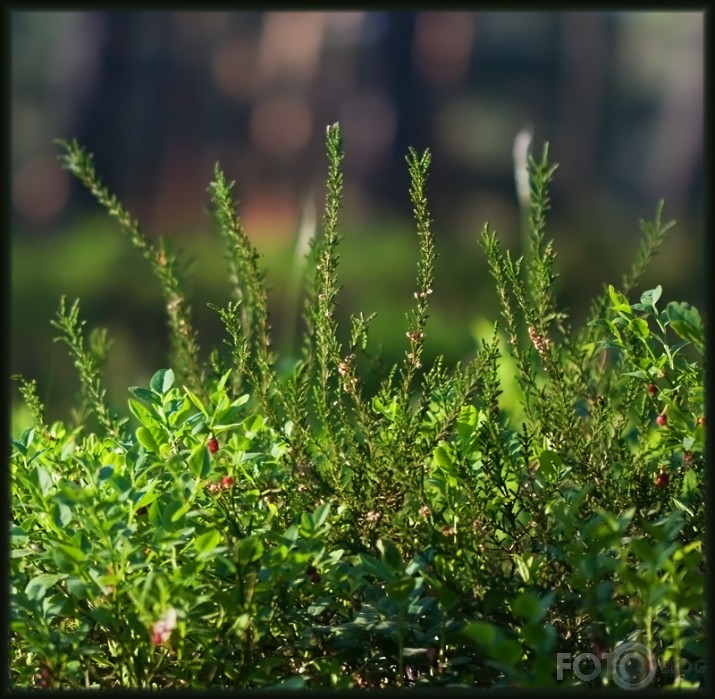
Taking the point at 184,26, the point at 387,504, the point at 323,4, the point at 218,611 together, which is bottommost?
the point at 218,611

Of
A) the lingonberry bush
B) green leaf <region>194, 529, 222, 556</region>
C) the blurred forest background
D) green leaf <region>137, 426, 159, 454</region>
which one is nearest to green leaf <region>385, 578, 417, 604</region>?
the lingonberry bush

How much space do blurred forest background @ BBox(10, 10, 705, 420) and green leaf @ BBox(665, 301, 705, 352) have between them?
11.3 meters

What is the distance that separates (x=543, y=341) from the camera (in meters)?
1.94

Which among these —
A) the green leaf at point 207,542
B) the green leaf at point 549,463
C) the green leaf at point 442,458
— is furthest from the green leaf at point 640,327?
the green leaf at point 207,542

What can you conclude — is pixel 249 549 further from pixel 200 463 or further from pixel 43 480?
pixel 43 480

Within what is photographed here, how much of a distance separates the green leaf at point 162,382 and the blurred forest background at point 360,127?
11.3 m

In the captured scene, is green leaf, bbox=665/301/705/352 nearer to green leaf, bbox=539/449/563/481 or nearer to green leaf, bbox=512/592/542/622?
green leaf, bbox=539/449/563/481

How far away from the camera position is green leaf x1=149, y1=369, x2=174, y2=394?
195 cm

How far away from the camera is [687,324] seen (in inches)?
71.8

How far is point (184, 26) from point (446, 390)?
22843mm

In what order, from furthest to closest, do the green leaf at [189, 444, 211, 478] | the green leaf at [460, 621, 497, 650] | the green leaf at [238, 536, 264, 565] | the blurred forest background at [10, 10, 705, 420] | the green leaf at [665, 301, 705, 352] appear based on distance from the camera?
the blurred forest background at [10, 10, 705, 420] → the green leaf at [665, 301, 705, 352] → the green leaf at [189, 444, 211, 478] → the green leaf at [238, 536, 264, 565] → the green leaf at [460, 621, 497, 650]

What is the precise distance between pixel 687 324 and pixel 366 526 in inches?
25.6

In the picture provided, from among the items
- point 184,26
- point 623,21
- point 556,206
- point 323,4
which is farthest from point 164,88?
point 323,4

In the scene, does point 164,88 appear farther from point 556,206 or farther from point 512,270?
point 512,270
